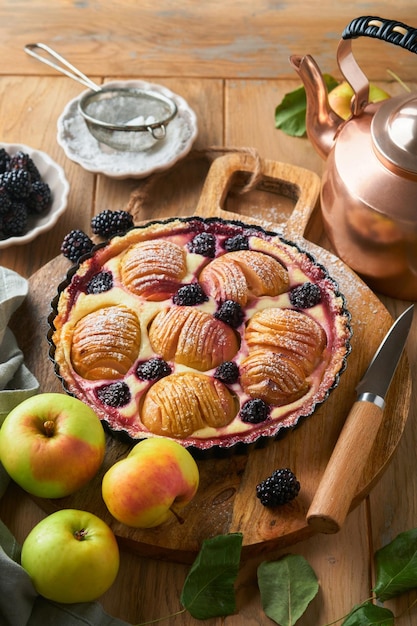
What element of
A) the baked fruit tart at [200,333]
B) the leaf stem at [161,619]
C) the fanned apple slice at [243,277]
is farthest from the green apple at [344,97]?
the leaf stem at [161,619]

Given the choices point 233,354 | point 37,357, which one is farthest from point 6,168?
point 233,354

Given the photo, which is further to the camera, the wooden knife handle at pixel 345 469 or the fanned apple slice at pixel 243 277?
the fanned apple slice at pixel 243 277

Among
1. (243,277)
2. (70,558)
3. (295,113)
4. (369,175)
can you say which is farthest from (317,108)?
(70,558)

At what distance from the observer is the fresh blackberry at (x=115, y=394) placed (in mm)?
1862

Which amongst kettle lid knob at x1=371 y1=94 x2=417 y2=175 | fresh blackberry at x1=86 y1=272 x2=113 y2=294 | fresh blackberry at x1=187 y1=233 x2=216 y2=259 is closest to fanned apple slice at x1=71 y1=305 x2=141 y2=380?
fresh blackberry at x1=86 y1=272 x2=113 y2=294

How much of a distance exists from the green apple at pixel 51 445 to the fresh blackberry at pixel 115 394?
0.10m

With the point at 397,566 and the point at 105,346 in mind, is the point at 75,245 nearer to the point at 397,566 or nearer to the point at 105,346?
the point at 105,346

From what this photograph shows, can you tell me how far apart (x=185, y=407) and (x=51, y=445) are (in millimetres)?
324

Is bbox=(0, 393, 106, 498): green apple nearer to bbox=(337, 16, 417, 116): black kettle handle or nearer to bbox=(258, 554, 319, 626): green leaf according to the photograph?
bbox=(258, 554, 319, 626): green leaf

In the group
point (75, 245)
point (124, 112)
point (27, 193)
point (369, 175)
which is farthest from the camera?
point (124, 112)

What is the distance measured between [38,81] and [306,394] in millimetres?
1800

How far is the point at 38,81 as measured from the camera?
9.93 feet

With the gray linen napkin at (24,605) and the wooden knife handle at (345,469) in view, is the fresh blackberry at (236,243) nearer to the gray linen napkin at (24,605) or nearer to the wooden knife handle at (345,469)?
the wooden knife handle at (345,469)

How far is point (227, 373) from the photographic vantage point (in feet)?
6.27
